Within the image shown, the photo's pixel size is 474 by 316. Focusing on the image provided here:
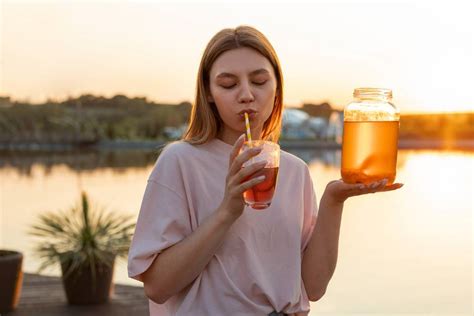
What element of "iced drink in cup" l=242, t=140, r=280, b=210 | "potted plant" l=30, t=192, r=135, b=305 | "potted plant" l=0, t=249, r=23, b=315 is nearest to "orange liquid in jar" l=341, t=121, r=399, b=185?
"iced drink in cup" l=242, t=140, r=280, b=210

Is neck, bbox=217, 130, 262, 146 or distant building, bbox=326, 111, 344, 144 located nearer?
neck, bbox=217, 130, 262, 146

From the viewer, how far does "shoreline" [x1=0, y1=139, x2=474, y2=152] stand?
73.6m

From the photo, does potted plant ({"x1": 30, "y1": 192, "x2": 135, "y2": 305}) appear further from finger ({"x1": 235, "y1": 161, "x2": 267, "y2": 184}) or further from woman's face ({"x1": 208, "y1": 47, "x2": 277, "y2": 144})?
finger ({"x1": 235, "y1": 161, "x2": 267, "y2": 184})

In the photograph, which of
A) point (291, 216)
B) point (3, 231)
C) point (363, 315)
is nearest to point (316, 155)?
point (3, 231)

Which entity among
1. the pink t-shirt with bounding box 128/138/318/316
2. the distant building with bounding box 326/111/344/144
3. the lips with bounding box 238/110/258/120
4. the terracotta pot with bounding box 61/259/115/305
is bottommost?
the distant building with bounding box 326/111/344/144

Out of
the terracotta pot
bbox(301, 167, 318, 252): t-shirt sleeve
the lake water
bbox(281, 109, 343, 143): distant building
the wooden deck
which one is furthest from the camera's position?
bbox(281, 109, 343, 143): distant building

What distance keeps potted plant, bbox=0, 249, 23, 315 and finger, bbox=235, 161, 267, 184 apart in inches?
196

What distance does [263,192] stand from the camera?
1775 mm

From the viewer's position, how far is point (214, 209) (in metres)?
1.86

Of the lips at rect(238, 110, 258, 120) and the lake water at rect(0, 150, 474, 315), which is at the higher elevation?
the lips at rect(238, 110, 258, 120)

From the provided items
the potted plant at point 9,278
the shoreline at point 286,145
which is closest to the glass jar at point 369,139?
the potted plant at point 9,278

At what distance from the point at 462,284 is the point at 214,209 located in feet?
33.5

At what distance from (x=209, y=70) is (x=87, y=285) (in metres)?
5.09

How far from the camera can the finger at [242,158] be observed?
167cm
